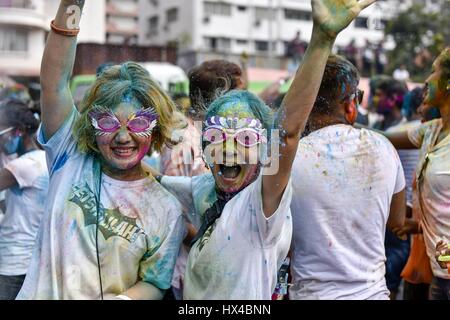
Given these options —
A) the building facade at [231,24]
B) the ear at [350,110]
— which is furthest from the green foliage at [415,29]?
the ear at [350,110]

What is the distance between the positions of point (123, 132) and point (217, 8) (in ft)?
124

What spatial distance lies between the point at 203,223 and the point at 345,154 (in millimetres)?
715

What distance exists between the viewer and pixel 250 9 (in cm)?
4062

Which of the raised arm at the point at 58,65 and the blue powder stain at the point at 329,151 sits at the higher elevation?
the raised arm at the point at 58,65

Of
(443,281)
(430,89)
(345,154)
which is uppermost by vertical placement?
(430,89)

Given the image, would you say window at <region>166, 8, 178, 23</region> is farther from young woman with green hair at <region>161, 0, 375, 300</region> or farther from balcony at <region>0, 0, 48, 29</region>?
young woman with green hair at <region>161, 0, 375, 300</region>

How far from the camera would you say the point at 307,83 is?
2.34m

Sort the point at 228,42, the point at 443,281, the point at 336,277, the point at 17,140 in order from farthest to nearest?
1. the point at 228,42
2. the point at 17,140
3. the point at 443,281
4. the point at 336,277

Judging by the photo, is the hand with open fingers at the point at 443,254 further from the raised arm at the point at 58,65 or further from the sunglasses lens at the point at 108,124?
the raised arm at the point at 58,65

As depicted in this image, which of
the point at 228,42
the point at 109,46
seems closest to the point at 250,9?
the point at 228,42

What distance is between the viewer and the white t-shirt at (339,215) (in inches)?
116

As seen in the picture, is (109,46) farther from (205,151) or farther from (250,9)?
(250,9)

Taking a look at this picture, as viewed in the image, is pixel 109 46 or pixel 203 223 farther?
pixel 109 46

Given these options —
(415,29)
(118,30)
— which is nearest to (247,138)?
(415,29)
